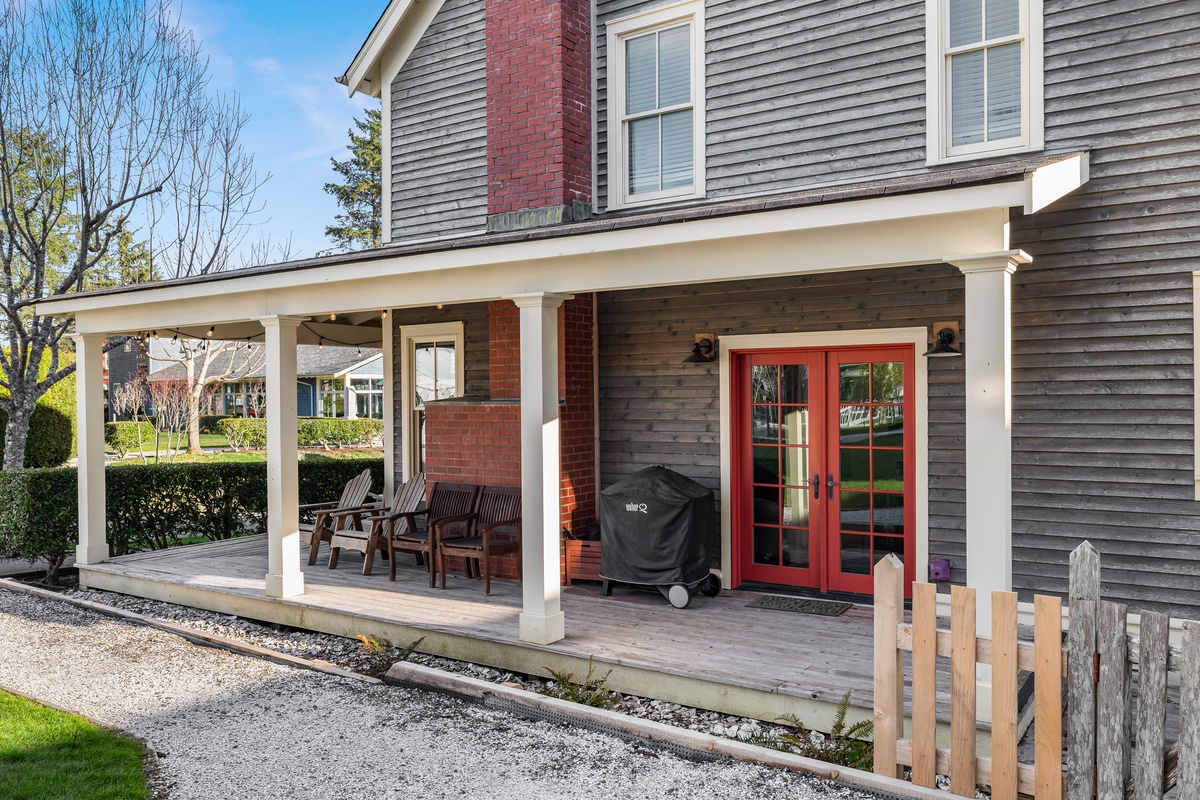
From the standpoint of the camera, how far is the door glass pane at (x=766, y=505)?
7359 mm

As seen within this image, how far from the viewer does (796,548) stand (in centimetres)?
729

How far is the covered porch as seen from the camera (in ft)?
14.1

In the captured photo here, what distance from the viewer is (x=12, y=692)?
18.4 feet

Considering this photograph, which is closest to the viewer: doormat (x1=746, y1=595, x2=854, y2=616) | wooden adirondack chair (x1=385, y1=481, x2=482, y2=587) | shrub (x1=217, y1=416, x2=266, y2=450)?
doormat (x1=746, y1=595, x2=854, y2=616)

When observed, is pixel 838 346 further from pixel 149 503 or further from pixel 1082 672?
pixel 149 503

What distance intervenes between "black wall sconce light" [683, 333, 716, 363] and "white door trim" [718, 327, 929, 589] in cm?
7

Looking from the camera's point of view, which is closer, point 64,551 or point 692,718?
point 692,718

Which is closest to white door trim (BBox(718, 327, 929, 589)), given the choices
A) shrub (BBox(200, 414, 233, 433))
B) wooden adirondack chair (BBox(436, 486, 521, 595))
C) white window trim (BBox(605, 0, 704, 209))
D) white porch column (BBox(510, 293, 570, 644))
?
white window trim (BBox(605, 0, 704, 209))

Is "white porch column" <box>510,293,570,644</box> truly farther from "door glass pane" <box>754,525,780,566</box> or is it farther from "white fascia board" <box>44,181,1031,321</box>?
"door glass pane" <box>754,525,780,566</box>

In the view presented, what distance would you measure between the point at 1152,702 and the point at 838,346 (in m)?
4.00

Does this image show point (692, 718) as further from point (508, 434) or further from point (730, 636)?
point (508, 434)

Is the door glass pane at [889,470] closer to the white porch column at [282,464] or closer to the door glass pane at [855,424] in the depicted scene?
the door glass pane at [855,424]

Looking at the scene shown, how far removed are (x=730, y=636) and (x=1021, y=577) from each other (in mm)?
2142

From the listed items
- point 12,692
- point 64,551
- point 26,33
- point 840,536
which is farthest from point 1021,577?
point 26,33
